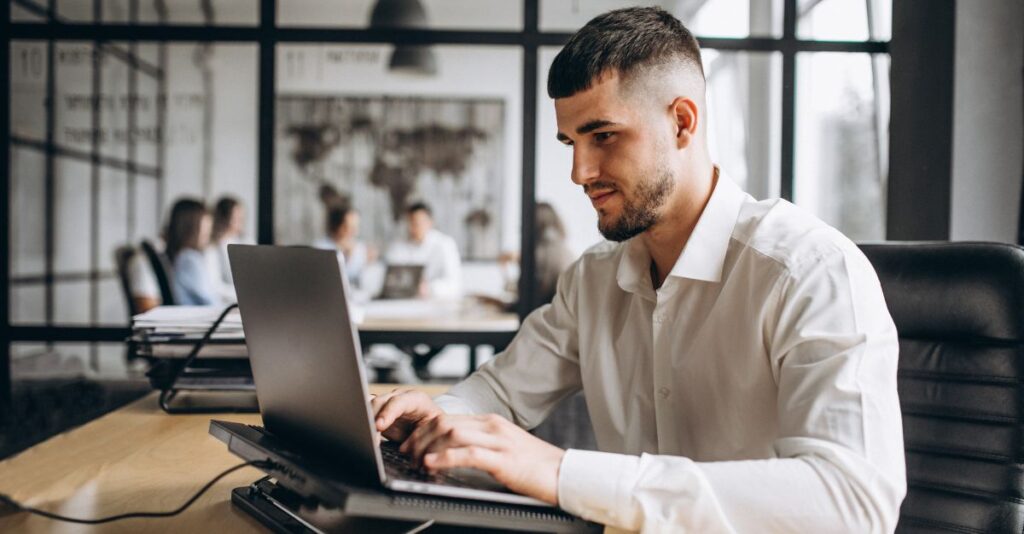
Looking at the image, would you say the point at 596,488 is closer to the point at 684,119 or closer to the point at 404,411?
the point at 404,411

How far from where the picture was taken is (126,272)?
459 centimetres

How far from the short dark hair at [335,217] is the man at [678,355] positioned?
176 inches

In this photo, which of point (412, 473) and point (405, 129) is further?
point (405, 129)

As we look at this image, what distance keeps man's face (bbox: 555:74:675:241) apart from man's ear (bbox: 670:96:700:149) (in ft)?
0.06

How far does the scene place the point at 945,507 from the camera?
1.12 m

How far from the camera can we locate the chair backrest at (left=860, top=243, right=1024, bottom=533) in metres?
1.08

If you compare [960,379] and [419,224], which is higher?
[419,224]

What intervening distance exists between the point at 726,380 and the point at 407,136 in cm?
542

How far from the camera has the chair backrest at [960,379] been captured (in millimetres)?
1076

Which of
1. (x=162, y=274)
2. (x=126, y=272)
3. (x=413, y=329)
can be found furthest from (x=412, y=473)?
(x=126, y=272)

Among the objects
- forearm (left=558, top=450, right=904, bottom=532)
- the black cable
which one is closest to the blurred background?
the black cable

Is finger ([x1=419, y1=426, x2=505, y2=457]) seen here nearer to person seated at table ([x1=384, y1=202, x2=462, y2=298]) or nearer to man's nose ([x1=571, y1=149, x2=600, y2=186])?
man's nose ([x1=571, y1=149, x2=600, y2=186])

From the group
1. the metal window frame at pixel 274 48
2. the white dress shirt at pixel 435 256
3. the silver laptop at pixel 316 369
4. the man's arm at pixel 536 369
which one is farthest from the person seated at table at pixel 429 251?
the silver laptop at pixel 316 369

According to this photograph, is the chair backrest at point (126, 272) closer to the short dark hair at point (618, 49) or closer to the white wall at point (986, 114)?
the short dark hair at point (618, 49)
